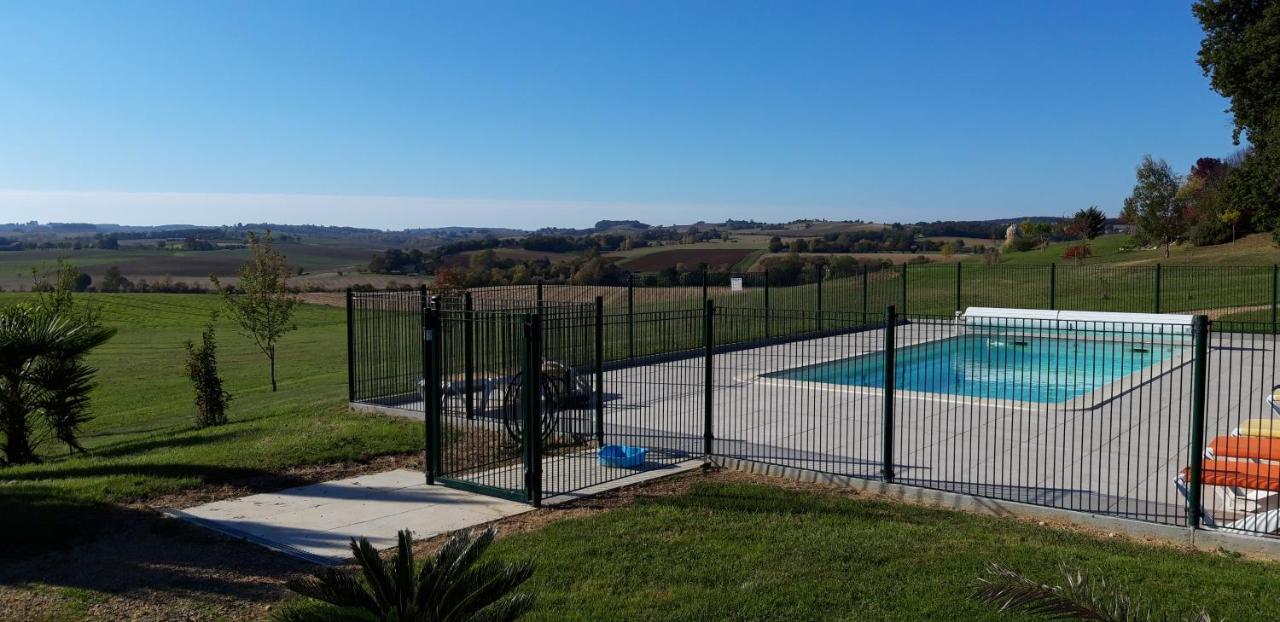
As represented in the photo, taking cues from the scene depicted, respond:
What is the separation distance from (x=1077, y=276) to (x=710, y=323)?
24762mm

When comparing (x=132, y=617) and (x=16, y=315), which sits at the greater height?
(x=16, y=315)

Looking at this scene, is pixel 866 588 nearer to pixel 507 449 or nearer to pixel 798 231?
pixel 507 449

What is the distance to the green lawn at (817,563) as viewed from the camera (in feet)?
17.3

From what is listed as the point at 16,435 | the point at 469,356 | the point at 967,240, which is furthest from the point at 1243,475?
the point at 967,240

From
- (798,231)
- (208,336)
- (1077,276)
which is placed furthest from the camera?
(798,231)

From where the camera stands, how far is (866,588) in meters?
5.56

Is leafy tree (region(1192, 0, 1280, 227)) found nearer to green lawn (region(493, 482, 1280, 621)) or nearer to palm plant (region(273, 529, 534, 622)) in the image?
green lawn (region(493, 482, 1280, 621))

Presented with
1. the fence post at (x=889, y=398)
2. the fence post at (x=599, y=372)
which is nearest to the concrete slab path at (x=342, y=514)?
the fence post at (x=599, y=372)

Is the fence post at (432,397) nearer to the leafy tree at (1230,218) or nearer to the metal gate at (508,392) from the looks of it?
the metal gate at (508,392)

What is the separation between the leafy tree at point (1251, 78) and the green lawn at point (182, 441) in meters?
25.2

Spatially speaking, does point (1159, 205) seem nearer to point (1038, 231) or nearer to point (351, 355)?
point (1038, 231)

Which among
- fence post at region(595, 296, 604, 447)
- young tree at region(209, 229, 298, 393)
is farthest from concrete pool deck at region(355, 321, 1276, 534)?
young tree at region(209, 229, 298, 393)

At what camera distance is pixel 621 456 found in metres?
9.31

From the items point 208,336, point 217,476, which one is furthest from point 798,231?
point 217,476
